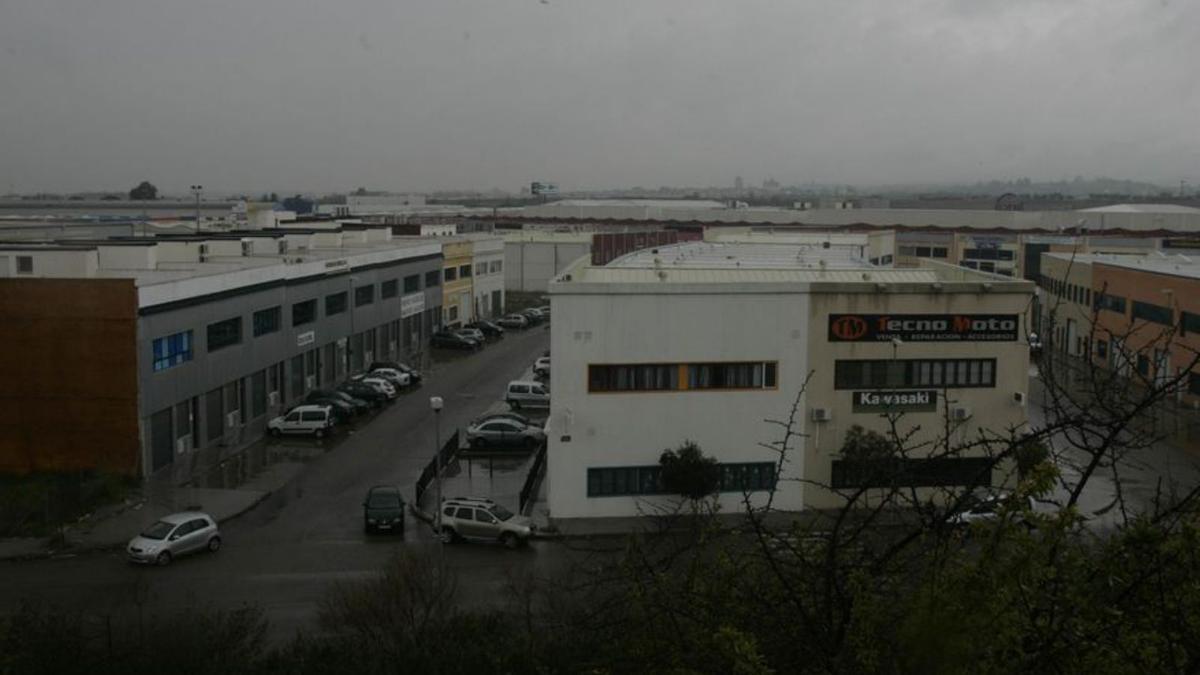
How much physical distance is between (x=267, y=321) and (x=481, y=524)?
784cm

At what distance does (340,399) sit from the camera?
17297 mm

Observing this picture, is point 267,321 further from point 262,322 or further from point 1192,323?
point 1192,323

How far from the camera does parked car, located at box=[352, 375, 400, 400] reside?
729 inches

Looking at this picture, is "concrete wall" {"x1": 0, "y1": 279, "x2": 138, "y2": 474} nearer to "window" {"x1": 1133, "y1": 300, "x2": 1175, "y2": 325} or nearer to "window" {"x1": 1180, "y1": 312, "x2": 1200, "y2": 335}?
"window" {"x1": 1180, "y1": 312, "x2": 1200, "y2": 335}

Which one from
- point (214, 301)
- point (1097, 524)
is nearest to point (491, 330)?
point (214, 301)

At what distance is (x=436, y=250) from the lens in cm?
2641

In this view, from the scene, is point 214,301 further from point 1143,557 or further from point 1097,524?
point 1143,557

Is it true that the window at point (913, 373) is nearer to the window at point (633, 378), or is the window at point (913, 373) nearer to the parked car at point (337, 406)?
the window at point (633, 378)

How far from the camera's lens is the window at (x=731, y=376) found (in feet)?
38.7

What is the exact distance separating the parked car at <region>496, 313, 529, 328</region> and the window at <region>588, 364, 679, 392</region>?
18.0 m

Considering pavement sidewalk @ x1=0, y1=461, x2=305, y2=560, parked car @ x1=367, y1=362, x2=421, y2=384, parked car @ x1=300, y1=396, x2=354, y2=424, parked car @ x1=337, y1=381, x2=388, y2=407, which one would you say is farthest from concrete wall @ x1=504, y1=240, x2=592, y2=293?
pavement sidewalk @ x1=0, y1=461, x2=305, y2=560

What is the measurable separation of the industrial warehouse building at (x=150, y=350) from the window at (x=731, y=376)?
614cm

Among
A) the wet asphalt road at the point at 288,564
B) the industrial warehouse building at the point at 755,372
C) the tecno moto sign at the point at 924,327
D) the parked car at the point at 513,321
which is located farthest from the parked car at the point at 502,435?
the parked car at the point at 513,321

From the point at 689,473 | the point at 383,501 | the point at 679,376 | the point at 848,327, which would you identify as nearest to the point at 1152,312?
the point at 848,327
